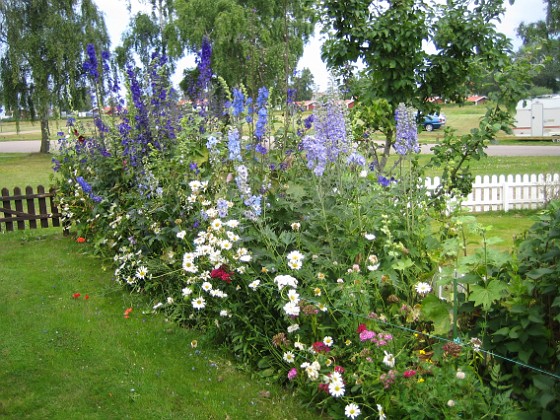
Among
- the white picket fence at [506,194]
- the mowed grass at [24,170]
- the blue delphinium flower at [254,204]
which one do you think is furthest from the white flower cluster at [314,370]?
the mowed grass at [24,170]

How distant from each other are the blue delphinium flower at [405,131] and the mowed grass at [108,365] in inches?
61.2

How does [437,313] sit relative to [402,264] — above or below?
below

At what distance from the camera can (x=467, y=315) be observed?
2859 mm

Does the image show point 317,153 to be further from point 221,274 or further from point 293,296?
point 221,274

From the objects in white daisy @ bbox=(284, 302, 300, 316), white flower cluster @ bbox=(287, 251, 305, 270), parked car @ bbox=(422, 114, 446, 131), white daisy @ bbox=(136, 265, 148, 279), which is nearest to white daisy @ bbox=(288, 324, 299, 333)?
white daisy @ bbox=(284, 302, 300, 316)

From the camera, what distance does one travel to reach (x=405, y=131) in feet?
10.6

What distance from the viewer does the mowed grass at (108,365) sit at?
3.19m

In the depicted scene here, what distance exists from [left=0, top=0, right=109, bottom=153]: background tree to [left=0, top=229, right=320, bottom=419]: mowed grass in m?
15.9

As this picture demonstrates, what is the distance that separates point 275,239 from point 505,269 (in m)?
1.27

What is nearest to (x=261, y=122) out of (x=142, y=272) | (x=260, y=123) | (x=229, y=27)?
(x=260, y=123)

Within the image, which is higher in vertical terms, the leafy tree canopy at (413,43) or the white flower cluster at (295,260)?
the leafy tree canopy at (413,43)

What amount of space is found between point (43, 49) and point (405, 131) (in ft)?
66.2

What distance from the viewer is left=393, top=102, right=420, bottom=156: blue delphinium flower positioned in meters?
3.16

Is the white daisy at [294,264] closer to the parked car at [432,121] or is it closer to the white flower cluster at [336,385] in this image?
the white flower cluster at [336,385]
